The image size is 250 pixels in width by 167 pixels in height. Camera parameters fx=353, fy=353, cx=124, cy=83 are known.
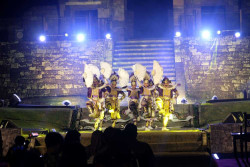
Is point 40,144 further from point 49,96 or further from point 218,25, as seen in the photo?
point 218,25

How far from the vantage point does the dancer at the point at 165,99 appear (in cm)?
1063

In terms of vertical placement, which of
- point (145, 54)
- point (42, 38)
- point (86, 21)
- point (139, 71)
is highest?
point (86, 21)

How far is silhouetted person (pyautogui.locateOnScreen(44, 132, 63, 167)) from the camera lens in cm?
454

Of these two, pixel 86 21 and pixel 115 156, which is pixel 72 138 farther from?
pixel 86 21

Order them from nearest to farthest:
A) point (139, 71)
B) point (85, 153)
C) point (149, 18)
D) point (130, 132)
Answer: point (85, 153)
point (130, 132)
point (139, 71)
point (149, 18)

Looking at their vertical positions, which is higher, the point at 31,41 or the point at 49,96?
the point at 31,41

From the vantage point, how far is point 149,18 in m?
21.8

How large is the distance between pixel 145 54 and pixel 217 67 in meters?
3.48

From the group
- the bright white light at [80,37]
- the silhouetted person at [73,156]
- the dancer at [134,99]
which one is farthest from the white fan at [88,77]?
the silhouetted person at [73,156]

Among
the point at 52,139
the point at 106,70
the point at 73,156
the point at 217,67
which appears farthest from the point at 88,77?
the point at 217,67

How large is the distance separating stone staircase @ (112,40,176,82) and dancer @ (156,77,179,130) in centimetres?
543

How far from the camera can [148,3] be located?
71.4ft

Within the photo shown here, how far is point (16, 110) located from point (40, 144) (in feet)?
10.1

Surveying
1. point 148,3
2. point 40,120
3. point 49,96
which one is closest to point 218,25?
point 148,3
